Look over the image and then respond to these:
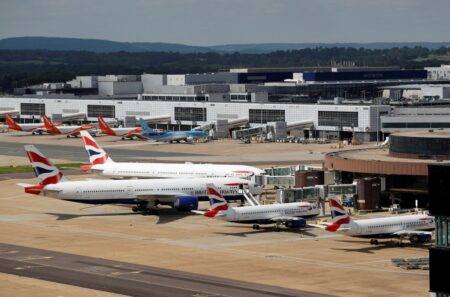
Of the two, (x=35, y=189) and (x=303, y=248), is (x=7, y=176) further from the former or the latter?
(x=303, y=248)

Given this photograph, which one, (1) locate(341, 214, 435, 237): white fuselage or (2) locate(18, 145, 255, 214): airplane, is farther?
(2) locate(18, 145, 255, 214): airplane

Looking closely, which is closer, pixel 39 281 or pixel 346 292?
pixel 346 292

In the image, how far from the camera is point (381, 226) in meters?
109

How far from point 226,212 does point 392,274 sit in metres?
26.5

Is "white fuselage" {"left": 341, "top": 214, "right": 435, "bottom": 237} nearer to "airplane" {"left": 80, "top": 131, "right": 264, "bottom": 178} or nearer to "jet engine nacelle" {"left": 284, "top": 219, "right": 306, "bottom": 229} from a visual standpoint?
"jet engine nacelle" {"left": 284, "top": 219, "right": 306, "bottom": 229}

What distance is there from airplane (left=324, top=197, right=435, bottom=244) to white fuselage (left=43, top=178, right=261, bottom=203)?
29013mm

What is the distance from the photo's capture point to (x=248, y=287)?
90188 millimetres

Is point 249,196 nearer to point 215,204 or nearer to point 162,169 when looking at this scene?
point 215,204

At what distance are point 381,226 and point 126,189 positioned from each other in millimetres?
34718

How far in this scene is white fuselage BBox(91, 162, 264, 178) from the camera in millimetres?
153375

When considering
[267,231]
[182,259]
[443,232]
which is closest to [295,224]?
[267,231]

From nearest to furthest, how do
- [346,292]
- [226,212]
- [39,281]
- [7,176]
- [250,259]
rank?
[346,292] < [39,281] < [250,259] < [226,212] < [7,176]

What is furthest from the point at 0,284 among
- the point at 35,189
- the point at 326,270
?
the point at 35,189

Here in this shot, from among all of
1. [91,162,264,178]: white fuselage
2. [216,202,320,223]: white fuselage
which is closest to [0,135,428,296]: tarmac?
[216,202,320,223]: white fuselage
